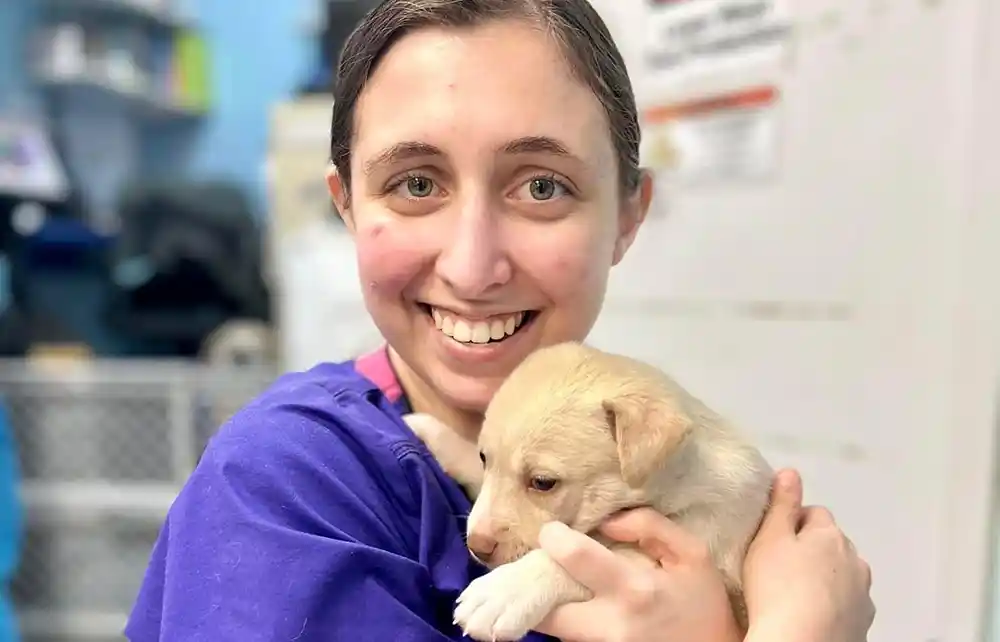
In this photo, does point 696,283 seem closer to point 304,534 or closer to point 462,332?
point 462,332

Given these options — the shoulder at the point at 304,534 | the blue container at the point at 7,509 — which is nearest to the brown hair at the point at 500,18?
the shoulder at the point at 304,534

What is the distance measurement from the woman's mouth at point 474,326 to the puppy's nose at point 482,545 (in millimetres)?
212

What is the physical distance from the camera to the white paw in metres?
0.71

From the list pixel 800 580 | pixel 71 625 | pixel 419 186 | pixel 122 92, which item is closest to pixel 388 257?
pixel 419 186

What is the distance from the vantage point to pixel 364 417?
826mm

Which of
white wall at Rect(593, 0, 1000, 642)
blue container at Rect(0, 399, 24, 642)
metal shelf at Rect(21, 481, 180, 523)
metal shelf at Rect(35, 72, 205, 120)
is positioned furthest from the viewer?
metal shelf at Rect(35, 72, 205, 120)

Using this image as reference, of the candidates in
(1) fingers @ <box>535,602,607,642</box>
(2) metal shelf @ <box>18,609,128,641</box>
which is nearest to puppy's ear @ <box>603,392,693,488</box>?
(1) fingers @ <box>535,602,607,642</box>

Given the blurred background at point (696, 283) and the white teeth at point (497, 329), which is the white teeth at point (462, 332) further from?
the blurred background at point (696, 283)

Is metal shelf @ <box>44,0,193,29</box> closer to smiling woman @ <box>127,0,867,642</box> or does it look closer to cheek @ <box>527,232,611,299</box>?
smiling woman @ <box>127,0,867,642</box>

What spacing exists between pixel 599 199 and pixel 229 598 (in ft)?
1.76

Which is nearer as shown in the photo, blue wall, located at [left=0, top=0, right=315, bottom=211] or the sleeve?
the sleeve

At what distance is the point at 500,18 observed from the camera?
86 centimetres

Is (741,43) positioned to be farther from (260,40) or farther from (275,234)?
(260,40)

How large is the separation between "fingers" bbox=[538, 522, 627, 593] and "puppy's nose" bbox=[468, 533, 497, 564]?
0.18 ft
